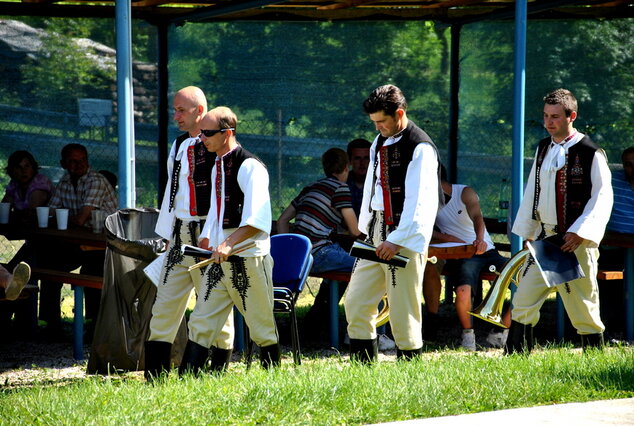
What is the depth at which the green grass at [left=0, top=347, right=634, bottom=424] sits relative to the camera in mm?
4879

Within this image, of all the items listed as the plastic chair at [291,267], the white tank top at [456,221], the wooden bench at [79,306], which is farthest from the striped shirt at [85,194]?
the white tank top at [456,221]

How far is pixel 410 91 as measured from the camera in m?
11.4

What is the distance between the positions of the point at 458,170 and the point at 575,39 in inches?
69.7

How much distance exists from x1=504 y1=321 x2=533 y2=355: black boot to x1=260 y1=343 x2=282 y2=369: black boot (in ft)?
5.33

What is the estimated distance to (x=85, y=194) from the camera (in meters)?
8.84

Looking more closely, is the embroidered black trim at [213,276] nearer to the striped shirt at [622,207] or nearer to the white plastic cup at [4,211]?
the white plastic cup at [4,211]

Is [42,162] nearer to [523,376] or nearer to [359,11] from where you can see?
[359,11]

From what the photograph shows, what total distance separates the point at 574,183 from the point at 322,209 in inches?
91.5

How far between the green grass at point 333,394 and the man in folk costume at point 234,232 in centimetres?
37

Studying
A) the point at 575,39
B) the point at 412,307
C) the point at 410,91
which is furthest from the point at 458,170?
the point at 412,307

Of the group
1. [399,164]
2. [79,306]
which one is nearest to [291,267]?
[399,164]

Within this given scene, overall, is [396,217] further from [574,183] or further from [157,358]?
[157,358]

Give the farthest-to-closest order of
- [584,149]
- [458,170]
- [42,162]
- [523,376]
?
1. [458,170]
2. [42,162]
3. [584,149]
4. [523,376]

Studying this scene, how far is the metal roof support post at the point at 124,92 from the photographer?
22.5 feet
